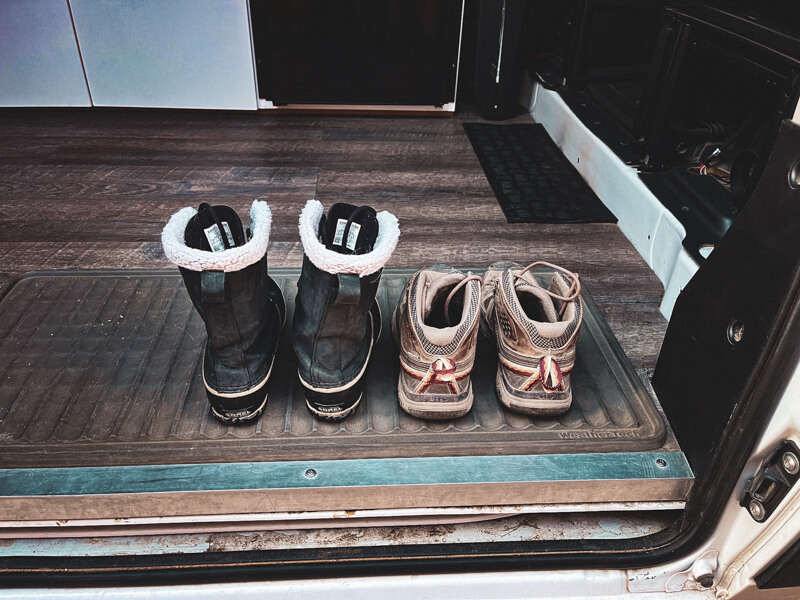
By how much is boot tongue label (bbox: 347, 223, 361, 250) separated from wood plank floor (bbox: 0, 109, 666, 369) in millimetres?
540

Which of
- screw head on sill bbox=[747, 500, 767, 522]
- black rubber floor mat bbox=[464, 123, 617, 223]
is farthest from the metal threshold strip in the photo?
black rubber floor mat bbox=[464, 123, 617, 223]

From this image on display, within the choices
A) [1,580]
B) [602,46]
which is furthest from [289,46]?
[1,580]

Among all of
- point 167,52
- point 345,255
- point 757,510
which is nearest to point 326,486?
point 345,255

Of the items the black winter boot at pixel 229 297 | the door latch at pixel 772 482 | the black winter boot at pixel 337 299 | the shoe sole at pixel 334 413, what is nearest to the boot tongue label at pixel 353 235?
the black winter boot at pixel 337 299

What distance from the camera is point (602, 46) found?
207 centimetres

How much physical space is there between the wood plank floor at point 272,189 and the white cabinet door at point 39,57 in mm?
71

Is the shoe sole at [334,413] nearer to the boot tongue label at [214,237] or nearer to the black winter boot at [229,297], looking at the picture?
the black winter boot at [229,297]

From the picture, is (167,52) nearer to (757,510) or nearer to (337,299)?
(337,299)

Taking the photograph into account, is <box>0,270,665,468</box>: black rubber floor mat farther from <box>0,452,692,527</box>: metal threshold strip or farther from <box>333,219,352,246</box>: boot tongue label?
<box>333,219,352,246</box>: boot tongue label

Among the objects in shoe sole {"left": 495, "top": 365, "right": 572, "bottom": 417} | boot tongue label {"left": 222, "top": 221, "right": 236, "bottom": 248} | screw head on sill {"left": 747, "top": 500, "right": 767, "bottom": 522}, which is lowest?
shoe sole {"left": 495, "top": 365, "right": 572, "bottom": 417}

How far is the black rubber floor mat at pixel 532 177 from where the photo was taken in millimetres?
1808

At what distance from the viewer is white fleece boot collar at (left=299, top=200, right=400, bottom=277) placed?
86 cm

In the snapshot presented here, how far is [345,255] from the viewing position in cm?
86

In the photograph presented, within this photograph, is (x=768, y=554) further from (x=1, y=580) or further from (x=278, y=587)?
(x=1, y=580)
